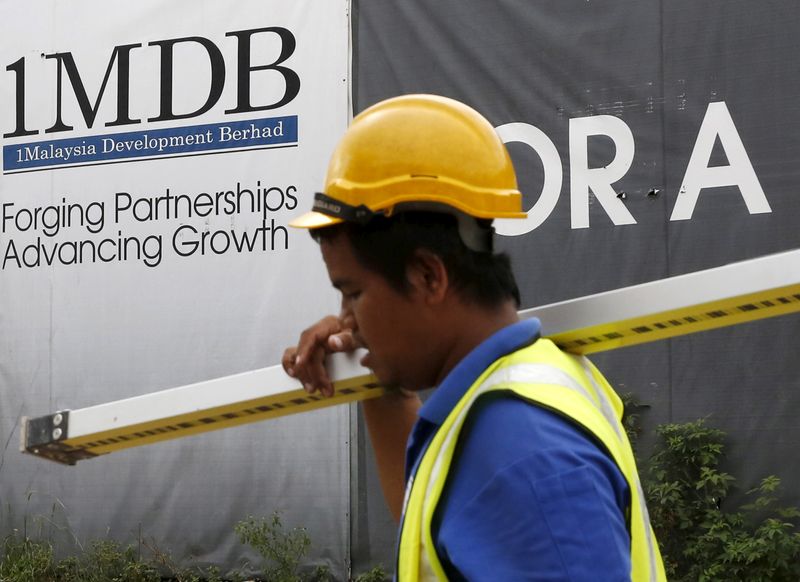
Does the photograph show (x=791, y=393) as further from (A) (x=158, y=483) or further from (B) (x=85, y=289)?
(B) (x=85, y=289)

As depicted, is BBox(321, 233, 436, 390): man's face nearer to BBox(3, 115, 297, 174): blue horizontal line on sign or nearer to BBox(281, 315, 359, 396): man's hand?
BBox(281, 315, 359, 396): man's hand

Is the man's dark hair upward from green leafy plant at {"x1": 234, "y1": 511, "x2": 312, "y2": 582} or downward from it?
upward

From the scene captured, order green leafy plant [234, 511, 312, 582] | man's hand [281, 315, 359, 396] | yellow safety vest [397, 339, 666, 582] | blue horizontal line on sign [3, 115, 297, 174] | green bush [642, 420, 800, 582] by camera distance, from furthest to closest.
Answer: blue horizontal line on sign [3, 115, 297, 174], green leafy plant [234, 511, 312, 582], green bush [642, 420, 800, 582], man's hand [281, 315, 359, 396], yellow safety vest [397, 339, 666, 582]

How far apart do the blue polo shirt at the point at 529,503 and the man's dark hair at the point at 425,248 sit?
0.27 metres

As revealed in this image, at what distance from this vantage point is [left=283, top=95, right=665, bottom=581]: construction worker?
4.51 feet

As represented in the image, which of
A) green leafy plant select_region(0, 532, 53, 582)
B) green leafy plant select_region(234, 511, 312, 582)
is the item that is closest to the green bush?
green leafy plant select_region(234, 511, 312, 582)

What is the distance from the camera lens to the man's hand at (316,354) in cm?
214

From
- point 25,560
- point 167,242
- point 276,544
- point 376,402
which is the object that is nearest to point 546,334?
point 376,402

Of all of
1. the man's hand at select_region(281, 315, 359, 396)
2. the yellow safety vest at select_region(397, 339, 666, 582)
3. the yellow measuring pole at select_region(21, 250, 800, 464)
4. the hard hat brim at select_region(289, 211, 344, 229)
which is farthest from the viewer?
the man's hand at select_region(281, 315, 359, 396)

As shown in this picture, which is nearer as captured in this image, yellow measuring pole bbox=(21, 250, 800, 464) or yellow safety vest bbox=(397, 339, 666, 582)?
yellow safety vest bbox=(397, 339, 666, 582)

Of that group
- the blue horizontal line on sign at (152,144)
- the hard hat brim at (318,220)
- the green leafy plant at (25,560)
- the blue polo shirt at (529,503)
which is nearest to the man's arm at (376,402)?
the hard hat brim at (318,220)

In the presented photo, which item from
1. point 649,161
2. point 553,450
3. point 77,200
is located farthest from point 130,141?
point 553,450

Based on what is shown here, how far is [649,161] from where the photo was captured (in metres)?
5.98

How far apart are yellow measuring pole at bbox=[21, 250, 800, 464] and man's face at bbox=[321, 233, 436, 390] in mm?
294
